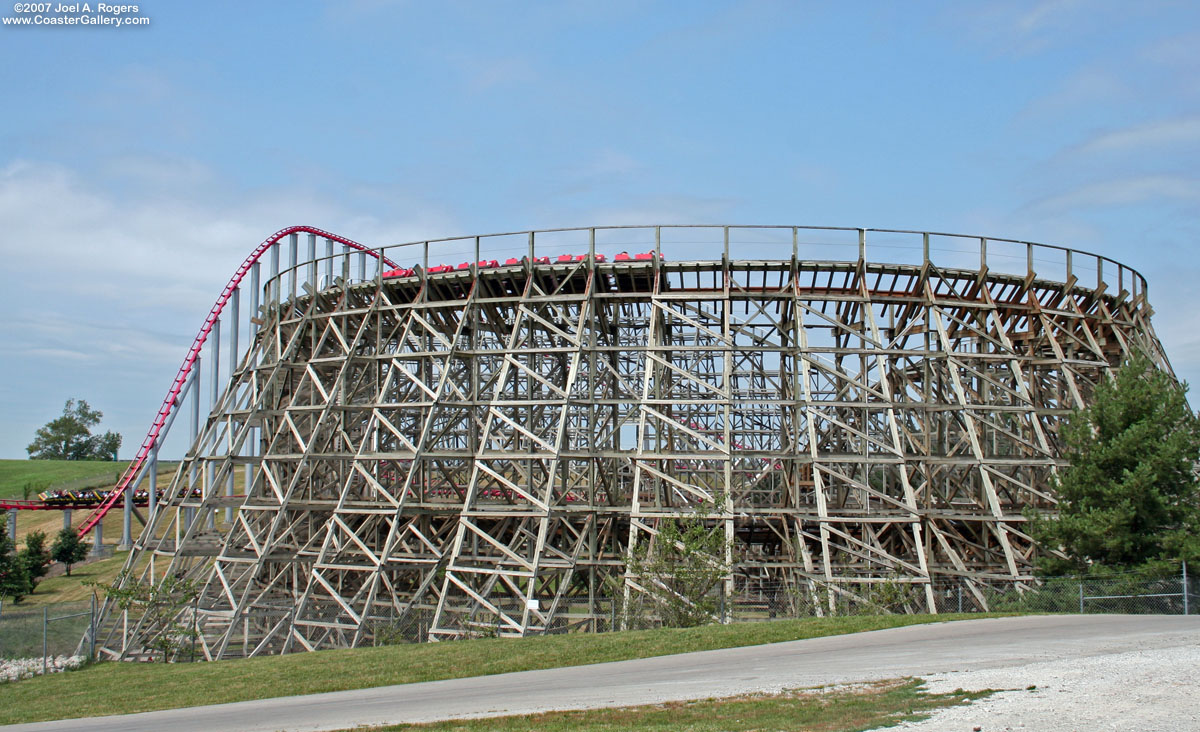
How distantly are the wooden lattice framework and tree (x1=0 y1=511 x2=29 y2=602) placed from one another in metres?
13.9

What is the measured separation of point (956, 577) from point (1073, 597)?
5.43 metres

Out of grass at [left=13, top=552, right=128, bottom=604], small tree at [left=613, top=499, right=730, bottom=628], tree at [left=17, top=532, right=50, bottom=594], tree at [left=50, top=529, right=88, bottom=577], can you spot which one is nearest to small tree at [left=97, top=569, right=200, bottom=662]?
small tree at [left=613, top=499, right=730, bottom=628]

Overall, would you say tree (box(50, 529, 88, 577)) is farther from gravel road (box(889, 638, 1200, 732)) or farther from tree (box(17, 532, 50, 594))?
gravel road (box(889, 638, 1200, 732))

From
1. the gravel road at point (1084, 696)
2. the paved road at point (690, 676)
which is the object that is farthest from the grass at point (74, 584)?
the gravel road at point (1084, 696)

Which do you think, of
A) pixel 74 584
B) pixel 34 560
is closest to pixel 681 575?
pixel 34 560

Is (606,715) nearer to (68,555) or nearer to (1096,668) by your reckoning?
(1096,668)

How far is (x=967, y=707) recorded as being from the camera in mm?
8609

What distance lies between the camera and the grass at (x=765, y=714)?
845 cm

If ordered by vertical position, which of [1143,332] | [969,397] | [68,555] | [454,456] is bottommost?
[68,555]

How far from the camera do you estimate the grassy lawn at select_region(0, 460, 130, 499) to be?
253 ft

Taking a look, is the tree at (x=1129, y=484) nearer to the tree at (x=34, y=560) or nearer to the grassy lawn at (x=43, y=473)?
the tree at (x=34, y=560)

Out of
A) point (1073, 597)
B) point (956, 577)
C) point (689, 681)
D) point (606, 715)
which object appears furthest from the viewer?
point (956, 577)

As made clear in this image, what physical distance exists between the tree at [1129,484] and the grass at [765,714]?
39.0 ft

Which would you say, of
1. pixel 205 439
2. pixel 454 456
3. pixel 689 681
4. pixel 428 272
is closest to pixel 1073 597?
pixel 689 681
